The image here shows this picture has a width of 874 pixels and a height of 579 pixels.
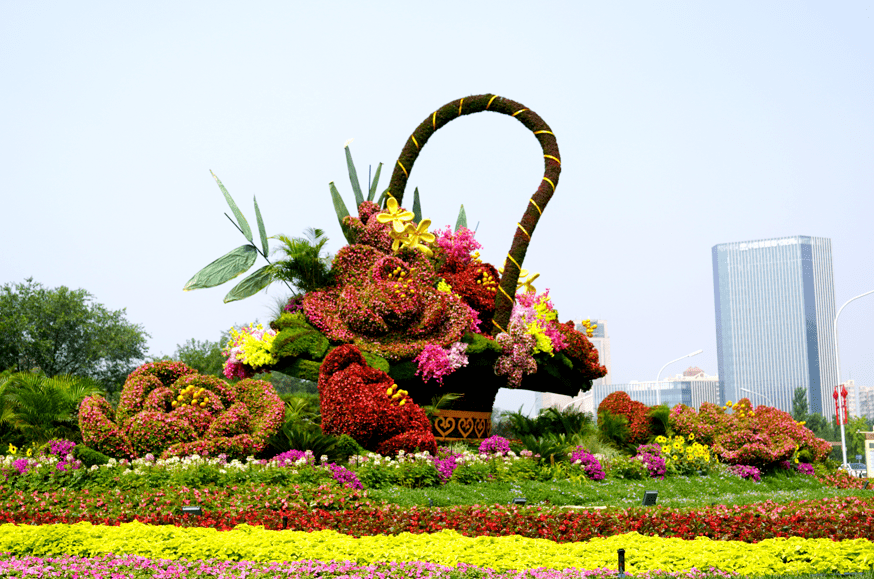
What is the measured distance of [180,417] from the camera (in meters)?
11.4

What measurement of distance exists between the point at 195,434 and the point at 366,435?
8.10 ft

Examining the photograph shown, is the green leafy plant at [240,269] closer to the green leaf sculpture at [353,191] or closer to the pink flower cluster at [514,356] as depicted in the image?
the green leaf sculpture at [353,191]

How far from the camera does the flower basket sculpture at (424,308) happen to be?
523 inches

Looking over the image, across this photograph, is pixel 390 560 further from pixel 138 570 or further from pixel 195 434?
pixel 195 434

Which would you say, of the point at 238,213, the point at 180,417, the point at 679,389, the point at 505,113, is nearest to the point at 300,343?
the point at 180,417

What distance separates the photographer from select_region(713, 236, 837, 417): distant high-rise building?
527 feet

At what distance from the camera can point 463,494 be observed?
404 inches

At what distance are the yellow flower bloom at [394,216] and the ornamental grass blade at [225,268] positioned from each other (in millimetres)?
2657

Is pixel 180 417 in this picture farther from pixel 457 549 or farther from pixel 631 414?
pixel 631 414

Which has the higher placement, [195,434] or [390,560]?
[195,434]

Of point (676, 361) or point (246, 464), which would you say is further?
point (676, 361)

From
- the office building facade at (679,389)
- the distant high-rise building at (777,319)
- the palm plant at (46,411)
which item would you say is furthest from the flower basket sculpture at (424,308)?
the distant high-rise building at (777,319)

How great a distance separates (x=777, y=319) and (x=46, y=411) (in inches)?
6693

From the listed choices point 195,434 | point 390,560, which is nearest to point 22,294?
point 195,434
